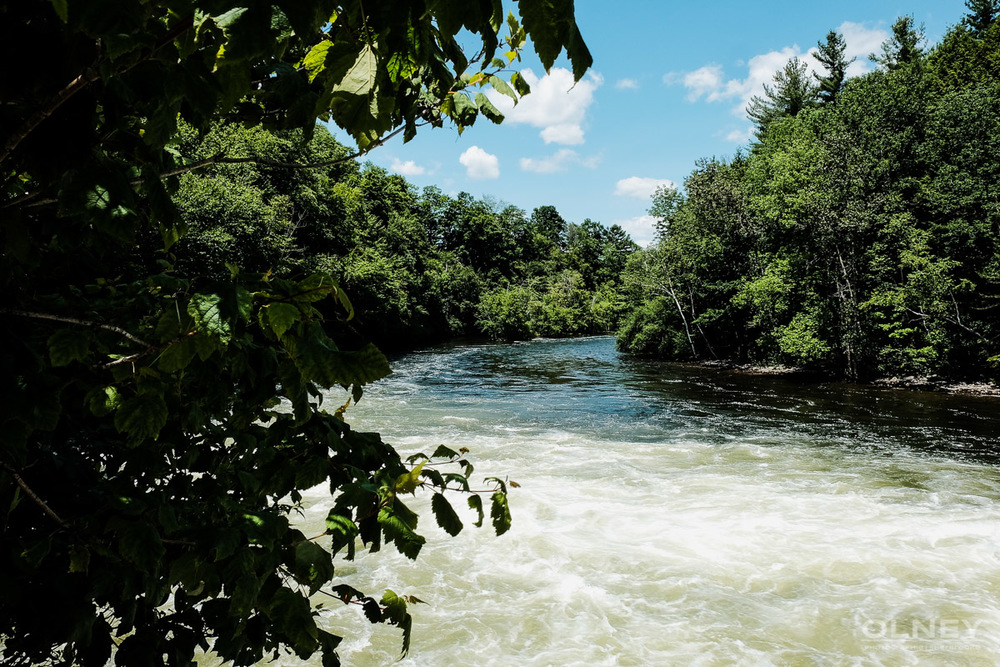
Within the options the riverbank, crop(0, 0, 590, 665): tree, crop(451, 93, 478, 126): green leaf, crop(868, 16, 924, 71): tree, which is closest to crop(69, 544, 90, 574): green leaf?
crop(0, 0, 590, 665): tree

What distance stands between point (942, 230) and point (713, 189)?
33.1 feet

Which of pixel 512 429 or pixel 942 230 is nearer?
pixel 512 429

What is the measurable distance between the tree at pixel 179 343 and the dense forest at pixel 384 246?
0.33 metres

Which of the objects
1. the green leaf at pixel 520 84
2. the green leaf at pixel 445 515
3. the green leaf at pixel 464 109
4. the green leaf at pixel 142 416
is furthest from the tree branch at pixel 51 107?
the green leaf at pixel 445 515

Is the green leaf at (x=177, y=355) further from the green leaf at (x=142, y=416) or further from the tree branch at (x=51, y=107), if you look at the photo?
the tree branch at (x=51, y=107)

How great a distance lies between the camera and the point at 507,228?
75.8 metres

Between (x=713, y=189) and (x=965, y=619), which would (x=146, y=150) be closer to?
(x=965, y=619)

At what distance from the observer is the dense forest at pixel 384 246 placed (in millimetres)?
21719

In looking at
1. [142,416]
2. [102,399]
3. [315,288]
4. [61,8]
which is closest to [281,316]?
[315,288]

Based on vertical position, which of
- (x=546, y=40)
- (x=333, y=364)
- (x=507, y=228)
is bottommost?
(x=333, y=364)

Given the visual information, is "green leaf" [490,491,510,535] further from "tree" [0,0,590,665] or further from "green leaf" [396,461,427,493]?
"green leaf" [396,461,427,493]

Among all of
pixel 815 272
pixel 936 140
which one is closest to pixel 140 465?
pixel 815 272

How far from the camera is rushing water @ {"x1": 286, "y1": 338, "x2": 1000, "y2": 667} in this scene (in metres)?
4.32

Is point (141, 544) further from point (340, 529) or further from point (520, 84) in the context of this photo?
point (520, 84)
